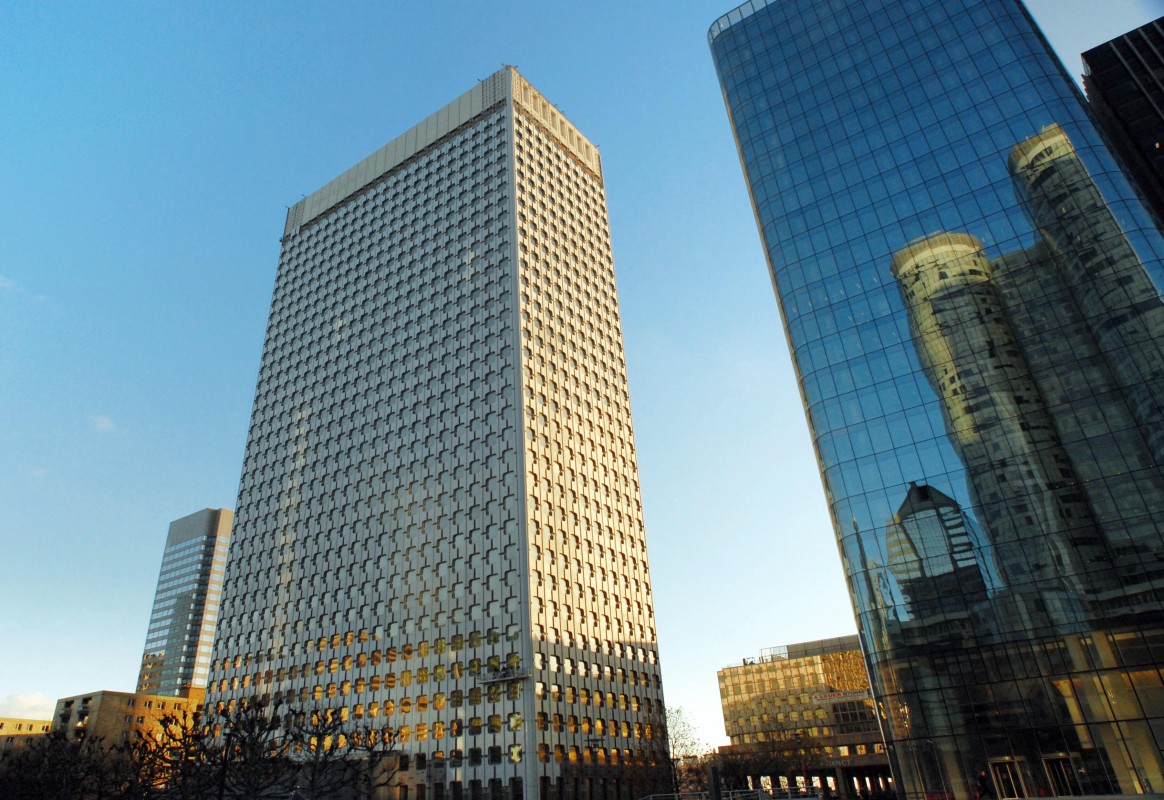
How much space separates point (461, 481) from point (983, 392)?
64.6 metres

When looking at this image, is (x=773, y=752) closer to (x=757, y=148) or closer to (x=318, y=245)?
(x=757, y=148)

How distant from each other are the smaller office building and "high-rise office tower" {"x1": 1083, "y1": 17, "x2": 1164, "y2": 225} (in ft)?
296

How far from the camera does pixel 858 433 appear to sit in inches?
2451

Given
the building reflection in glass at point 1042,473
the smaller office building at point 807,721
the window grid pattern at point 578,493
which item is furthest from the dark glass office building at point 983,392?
the smaller office building at point 807,721

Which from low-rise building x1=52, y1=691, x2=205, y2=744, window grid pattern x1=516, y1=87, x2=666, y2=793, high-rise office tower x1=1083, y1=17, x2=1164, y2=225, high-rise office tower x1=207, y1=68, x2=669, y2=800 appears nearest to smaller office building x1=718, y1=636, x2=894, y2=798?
window grid pattern x1=516, y1=87, x2=666, y2=793

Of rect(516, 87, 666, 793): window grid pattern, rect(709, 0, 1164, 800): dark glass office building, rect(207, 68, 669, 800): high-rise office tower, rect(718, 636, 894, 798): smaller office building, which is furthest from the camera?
rect(718, 636, 894, 798): smaller office building

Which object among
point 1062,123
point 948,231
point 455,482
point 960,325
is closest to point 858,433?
point 960,325

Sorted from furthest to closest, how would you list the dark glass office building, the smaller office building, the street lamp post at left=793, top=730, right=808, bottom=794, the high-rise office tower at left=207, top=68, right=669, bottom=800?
the smaller office building, the street lamp post at left=793, top=730, right=808, bottom=794, the high-rise office tower at left=207, top=68, right=669, bottom=800, the dark glass office building

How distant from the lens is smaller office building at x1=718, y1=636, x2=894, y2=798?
13400 centimetres

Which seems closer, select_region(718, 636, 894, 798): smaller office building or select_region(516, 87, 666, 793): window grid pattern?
select_region(516, 87, 666, 793): window grid pattern

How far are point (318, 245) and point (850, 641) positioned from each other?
136 metres

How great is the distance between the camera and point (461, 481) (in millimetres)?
101625

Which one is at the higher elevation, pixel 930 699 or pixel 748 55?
pixel 748 55

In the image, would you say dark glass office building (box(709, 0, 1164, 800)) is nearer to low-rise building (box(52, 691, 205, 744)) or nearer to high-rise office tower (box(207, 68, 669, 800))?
high-rise office tower (box(207, 68, 669, 800))
